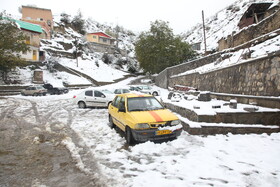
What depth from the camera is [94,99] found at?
47.0 ft

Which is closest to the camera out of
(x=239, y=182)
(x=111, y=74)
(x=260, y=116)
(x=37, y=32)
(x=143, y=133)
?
(x=239, y=182)

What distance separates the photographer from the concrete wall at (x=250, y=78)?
751cm

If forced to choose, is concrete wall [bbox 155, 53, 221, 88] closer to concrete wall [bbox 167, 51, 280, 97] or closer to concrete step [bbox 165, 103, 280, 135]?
concrete wall [bbox 167, 51, 280, 97]

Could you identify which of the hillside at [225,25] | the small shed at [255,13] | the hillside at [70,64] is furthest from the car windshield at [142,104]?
the hillside at [225,25]

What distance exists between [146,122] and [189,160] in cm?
165

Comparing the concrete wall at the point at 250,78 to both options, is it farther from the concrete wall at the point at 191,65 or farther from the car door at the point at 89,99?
the car door at the point at 89,99

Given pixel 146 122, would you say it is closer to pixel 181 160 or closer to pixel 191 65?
pixel 181 160

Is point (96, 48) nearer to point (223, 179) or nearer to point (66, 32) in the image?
point (66, 32)

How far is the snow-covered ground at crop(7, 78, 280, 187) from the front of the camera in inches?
148

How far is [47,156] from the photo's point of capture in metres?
5.19

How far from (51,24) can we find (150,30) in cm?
3659

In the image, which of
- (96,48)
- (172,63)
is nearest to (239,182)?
(172,63)

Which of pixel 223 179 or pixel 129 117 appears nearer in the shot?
pixel 223 179

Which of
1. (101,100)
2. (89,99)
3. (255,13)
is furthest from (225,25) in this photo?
(89,99)
